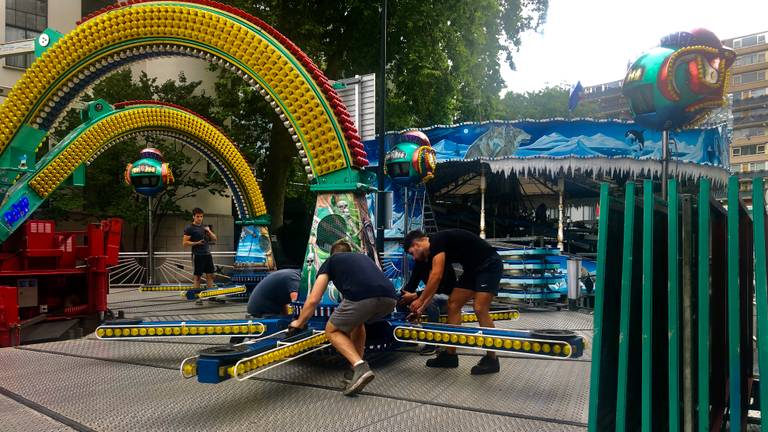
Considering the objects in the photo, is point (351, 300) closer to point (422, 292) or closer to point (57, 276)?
point (422, 292)

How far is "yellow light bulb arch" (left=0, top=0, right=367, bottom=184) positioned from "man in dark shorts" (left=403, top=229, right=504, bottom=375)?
142cm

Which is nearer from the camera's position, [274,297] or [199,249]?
[274,297]

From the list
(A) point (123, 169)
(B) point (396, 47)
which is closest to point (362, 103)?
(B) point (396, 47)

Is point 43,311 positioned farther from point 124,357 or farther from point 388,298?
point 388,298

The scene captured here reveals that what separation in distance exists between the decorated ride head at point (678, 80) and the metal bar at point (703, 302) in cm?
597

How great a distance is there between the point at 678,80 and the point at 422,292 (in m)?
4.76

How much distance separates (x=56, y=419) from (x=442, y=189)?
19.1 m

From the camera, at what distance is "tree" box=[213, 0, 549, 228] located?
19.1 meters

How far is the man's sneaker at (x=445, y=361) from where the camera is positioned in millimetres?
6312

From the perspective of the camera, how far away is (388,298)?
17.7 ft

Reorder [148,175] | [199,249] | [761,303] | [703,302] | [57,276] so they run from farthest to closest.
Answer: [148,175] → [199,249] → [57,276] → [703,302] → [761,303]

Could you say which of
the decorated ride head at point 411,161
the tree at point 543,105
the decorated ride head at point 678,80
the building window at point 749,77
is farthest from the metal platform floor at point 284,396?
the building window at point 749,77

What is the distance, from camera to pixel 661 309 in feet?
9.63

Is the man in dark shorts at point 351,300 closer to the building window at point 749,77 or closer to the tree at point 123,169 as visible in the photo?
the tree at point 123,169
